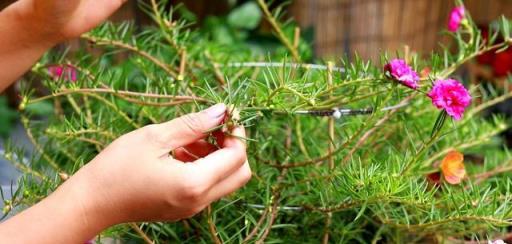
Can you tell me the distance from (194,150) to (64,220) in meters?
0.11

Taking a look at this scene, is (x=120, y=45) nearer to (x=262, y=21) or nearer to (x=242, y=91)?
(x=242, y=91)

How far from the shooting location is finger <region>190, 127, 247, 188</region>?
0.42m

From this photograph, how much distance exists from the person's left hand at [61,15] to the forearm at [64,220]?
0.24 meters

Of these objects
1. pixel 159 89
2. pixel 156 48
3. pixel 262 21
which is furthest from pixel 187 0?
pixel 159 89

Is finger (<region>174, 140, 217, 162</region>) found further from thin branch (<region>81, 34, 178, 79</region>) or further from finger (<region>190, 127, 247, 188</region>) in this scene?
thin branch (<region>81, 34, 178, 79</region>)

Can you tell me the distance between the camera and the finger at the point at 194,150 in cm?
49

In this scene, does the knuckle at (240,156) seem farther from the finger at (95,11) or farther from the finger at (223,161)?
the finger at (95,11)

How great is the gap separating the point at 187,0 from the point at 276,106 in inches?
62.8

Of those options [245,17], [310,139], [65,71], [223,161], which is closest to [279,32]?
[310,139]

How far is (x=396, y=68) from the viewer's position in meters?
0.51

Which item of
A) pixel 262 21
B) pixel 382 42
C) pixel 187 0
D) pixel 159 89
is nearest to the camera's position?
pixel 159 89

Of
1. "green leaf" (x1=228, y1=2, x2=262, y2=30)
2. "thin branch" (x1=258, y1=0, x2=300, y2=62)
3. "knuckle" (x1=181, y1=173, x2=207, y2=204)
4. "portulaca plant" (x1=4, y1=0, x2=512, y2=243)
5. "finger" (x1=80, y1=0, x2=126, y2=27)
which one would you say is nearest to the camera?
"knuckle" (x1=181, y1=173, x2=207, y2=204)

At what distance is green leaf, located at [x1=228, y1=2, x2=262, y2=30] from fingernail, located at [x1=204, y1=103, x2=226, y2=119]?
1098 mm

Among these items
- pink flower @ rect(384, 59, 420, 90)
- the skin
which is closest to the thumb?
the skin
